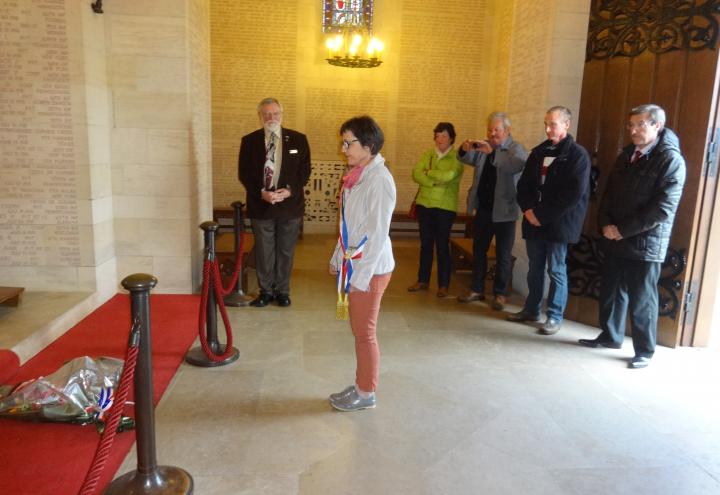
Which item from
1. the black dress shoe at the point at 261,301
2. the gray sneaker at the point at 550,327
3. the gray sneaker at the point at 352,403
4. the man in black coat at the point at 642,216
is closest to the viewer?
the gray sneaker at the point at 352,403

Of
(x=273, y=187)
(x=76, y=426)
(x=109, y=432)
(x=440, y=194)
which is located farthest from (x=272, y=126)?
(x=109, y=432)

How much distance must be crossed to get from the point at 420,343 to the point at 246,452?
1872 millimetres

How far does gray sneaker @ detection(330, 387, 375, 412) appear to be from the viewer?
3.11m

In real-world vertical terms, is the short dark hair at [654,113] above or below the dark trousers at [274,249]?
above

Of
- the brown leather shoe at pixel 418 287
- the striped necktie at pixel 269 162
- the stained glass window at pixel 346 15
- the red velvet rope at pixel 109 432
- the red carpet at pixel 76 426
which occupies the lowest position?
the red carpet at pixel 76 426

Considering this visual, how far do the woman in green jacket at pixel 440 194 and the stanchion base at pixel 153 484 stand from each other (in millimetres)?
3503

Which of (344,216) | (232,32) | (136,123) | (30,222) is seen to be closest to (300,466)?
(344,216)

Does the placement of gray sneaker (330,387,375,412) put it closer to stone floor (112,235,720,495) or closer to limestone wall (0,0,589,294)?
stone floor (112,235,720,495)

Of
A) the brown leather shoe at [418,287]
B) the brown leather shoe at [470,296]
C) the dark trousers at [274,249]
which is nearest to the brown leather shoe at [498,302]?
the brown leather shoe at [470,296]

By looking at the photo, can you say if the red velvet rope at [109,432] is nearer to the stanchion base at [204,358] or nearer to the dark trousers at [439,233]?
the stanchion base at [204,358]

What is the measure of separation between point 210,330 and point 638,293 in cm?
298

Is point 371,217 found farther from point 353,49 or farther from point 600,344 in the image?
point 353,49

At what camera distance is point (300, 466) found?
8.45 ft

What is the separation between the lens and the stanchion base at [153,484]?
2.28 metres
